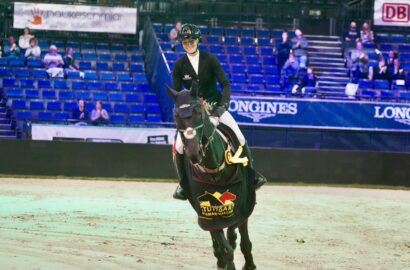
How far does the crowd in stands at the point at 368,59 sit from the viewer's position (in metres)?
28.2

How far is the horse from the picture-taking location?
727 centimetres

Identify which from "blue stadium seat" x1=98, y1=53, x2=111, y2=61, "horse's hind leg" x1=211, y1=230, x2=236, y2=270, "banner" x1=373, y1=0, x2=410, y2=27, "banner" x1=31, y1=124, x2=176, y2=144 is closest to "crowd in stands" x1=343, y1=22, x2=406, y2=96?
"banner" x1=373, y1=0, x2=410, y2=27

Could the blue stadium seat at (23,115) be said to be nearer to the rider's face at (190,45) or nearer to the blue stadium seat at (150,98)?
the blue stadium seat at (150,98)

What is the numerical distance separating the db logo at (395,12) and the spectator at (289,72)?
606 centimetres

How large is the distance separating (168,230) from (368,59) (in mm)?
18760

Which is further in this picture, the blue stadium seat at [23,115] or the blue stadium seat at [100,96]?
the blue stadium seat at [100,96]

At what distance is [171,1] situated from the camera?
32188mm

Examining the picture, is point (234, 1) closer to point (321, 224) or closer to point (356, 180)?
point (356, 180)

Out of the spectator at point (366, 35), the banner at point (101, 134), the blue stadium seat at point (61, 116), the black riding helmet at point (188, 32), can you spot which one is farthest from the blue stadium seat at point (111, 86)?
the black riding helmet at point (188, 32)

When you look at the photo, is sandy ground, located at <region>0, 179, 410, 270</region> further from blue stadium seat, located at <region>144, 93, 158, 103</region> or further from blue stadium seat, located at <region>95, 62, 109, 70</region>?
blue stadium seat, located at <region>95, 62, 109, 70</region>

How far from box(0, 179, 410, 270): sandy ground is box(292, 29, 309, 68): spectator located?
961 centimetres

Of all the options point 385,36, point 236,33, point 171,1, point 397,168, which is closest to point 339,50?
point 385,36

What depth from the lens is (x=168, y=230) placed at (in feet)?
40.6

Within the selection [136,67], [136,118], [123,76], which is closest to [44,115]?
[136,118]
